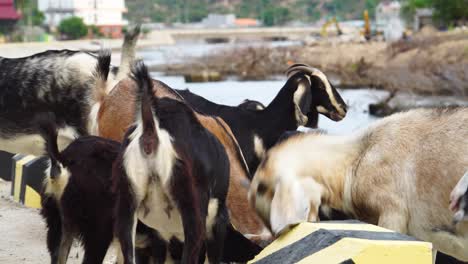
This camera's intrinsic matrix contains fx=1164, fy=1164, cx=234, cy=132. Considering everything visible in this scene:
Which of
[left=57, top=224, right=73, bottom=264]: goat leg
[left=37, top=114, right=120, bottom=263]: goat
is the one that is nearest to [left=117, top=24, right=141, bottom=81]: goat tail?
[left=37, top=114, right=120, bottom=263]: goat

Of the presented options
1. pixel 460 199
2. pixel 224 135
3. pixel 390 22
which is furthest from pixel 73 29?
pixel 460 199

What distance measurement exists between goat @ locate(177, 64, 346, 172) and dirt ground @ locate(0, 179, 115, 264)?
198 centimetres

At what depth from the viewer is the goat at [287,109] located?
37.8 ft

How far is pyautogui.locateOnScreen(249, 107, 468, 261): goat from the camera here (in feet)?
22.7

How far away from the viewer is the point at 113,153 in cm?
756

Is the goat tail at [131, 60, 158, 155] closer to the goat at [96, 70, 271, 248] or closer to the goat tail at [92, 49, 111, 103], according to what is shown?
the goat at [96, 70, 271, 248]

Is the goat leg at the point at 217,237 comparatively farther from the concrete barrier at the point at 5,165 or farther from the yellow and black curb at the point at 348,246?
the concrete barrier at the point at 5,165

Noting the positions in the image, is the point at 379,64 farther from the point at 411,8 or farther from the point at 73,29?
the point at 73,29

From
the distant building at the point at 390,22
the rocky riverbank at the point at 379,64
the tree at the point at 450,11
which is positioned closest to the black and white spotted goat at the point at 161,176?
the rocky riverbank at the point at 379,64

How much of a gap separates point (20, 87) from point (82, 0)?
171995 mm

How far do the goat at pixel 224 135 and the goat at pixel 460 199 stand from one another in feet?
5.27

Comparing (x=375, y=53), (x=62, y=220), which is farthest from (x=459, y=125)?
(x=375, y=53)

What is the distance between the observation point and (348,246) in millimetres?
5895

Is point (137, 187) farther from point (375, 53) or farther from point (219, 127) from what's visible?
point (375, 53)
